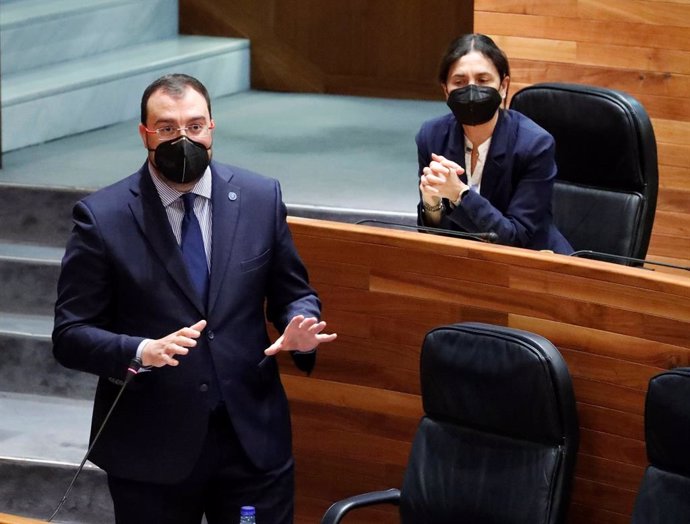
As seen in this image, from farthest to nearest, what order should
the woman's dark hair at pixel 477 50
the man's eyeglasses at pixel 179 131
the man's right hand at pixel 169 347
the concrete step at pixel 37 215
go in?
the concrete step at pixel 37 215
the woman's dark hair at pixel 477 50
the man's eyeglasses at pixel 179 131
the man's right hand at pixel 169 347

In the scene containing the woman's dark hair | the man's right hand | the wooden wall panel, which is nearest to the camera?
the man's right hand

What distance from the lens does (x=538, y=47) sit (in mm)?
3184

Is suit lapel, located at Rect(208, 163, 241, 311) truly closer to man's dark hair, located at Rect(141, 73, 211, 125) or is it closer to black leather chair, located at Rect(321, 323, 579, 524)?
man's dark hair, located at Rect(141, 73, 211, 125)

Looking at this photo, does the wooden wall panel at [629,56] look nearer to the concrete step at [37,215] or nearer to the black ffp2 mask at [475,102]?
the black ffp2 mask at [475,102]

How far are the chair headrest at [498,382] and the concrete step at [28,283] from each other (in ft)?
4.04

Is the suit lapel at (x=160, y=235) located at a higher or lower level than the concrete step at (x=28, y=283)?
higher

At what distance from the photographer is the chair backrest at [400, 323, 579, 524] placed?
2.04 meters

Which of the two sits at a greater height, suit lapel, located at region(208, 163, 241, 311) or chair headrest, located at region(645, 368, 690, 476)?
suit lapel, located at region(208, 163, 241, 311)

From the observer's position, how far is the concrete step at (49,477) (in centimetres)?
267

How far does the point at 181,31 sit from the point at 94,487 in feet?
8.53

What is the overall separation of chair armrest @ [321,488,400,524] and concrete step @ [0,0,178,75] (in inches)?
90.8

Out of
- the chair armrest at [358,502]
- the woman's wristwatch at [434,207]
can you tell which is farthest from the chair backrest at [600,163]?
the chair armrest at [358,502]

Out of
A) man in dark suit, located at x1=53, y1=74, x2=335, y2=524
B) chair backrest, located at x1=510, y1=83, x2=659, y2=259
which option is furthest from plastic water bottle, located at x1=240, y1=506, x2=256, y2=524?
chair backrest, located at x1=510, y1=83, x2=659, y2=259

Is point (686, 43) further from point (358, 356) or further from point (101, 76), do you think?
point (101, 76)
